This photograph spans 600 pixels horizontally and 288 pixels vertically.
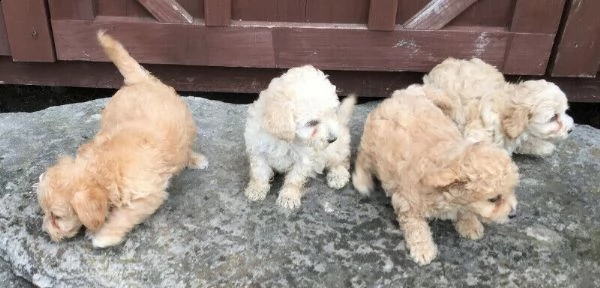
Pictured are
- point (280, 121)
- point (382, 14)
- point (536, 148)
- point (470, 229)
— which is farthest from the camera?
point (382, 14)

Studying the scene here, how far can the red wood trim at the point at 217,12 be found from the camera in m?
5.29

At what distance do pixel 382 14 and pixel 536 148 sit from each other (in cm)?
178

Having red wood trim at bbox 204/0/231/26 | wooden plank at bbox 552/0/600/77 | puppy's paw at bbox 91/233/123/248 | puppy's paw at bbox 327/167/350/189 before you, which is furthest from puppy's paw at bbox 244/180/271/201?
wooden plank at bbox 552/0/600/77

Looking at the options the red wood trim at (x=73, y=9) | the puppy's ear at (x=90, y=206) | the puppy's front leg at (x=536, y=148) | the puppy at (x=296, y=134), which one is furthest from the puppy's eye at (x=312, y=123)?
the red wood trim at (x=73, y=9)

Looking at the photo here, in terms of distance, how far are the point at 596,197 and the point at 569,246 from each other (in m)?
0.75

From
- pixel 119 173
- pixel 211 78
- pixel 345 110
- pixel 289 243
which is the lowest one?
pixel 289 243

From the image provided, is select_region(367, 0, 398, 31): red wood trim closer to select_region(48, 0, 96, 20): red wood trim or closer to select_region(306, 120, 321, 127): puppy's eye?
select_region(306, 120, 321, 127): puppy's eye

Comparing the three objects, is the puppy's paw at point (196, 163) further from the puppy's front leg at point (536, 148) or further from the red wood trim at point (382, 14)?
the puppy's front leg at point (536, 148)

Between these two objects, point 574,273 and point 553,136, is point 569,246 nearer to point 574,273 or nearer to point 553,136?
point 574,273

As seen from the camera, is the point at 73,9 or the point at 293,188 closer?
the point at 293,188

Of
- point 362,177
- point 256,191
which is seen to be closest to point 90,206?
→ point 256,191

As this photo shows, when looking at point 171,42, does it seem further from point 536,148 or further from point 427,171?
point 536,148

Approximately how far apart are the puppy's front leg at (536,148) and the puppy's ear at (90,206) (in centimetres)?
346

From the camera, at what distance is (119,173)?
379 centimetres
